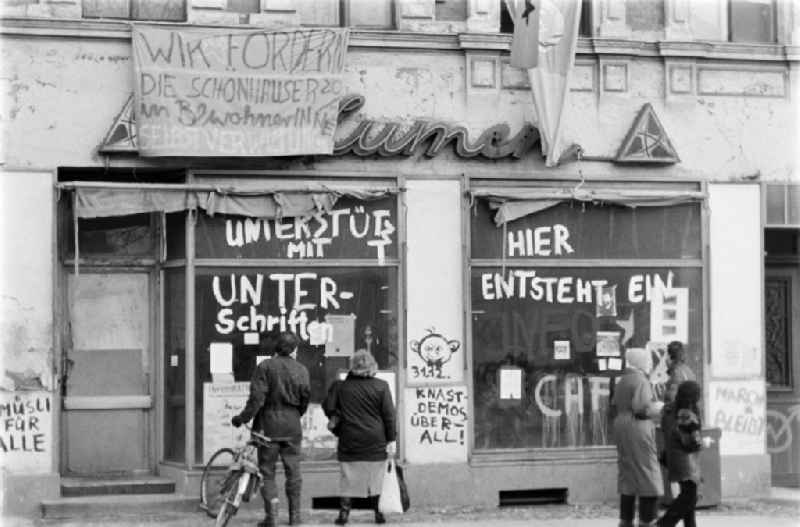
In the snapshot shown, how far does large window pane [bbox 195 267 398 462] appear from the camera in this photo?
16.0 meters

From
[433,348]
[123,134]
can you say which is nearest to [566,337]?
[433,348]

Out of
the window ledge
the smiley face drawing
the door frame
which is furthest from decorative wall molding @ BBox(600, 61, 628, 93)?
the door frame

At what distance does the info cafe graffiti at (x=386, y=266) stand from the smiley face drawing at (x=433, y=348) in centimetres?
2

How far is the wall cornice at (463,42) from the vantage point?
15648 millimetres

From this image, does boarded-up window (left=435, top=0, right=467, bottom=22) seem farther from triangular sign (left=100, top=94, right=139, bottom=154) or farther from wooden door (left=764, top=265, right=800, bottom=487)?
wooden door (left=764, top=265, right=800, bottom=487)

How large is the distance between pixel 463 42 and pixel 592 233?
8.16 feet

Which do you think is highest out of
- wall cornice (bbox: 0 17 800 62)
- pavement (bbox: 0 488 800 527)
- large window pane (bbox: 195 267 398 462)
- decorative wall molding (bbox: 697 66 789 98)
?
wall cornice (bbox: 0 17 800 62)

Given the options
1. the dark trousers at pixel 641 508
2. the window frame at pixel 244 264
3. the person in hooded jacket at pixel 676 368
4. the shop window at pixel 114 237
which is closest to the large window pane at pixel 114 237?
the shop window at pixel 114 237

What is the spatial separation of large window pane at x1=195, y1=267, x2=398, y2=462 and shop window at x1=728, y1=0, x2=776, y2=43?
491 centimetres

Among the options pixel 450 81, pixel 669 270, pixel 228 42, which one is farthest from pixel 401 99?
pixel 669 270

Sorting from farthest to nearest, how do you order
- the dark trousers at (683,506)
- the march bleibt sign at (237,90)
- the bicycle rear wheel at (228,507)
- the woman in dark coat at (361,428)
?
the march bleibt sign at (237,90)
the woman in dark coat at (361,428)
the bicycle rear wheel at (228,507)
the dark trousers at (683,506)

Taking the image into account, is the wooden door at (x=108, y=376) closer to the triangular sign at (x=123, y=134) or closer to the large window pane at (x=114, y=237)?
the large window pane at (x=114, y=237)

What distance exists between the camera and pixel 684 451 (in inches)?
536

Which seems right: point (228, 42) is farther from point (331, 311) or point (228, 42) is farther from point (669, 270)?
point (669, 270)
